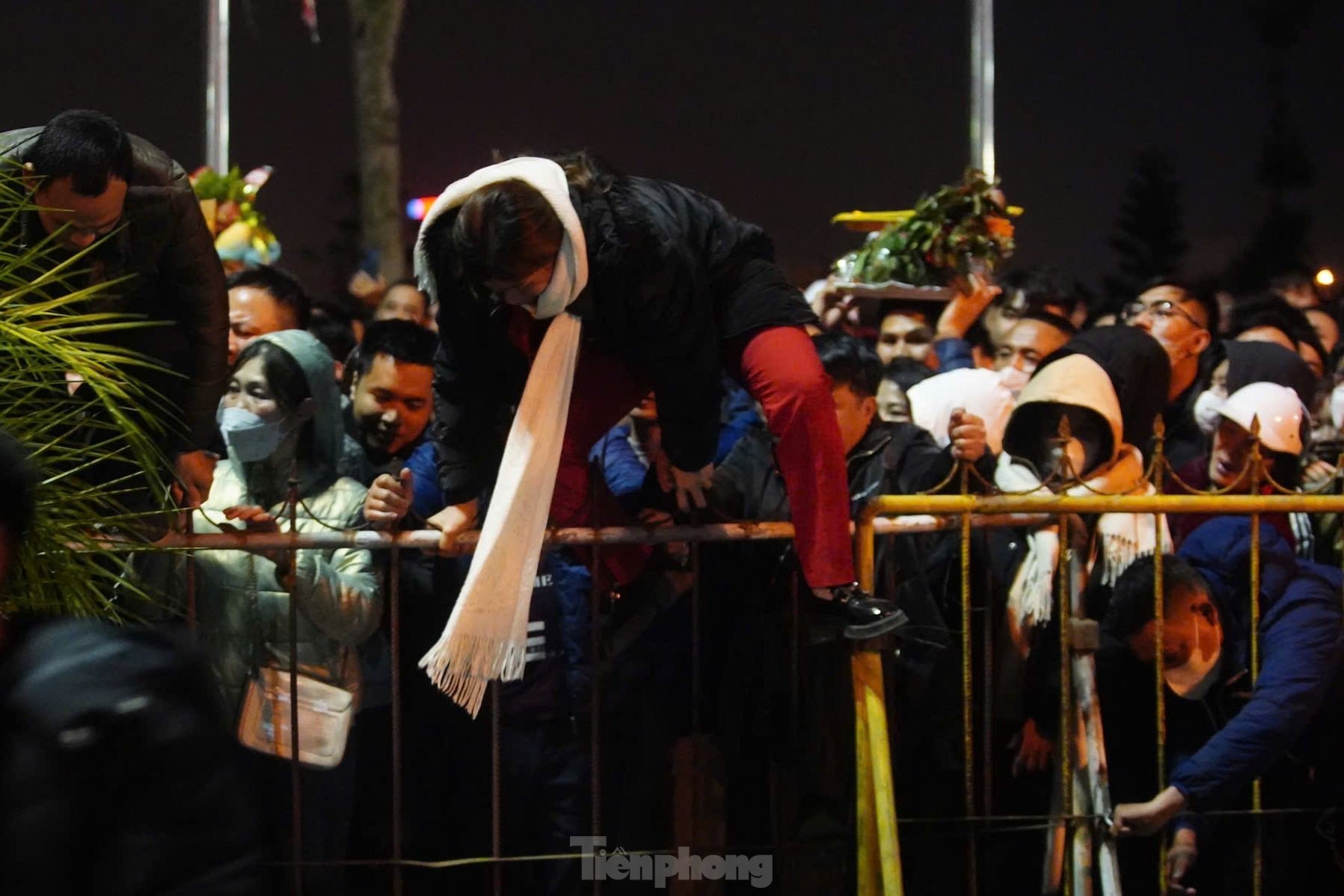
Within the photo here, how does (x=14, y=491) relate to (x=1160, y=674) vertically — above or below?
above

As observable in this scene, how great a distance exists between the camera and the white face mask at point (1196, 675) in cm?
432

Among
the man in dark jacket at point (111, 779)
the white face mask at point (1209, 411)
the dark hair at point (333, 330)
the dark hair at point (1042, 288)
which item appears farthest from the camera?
the dark hair at point (1042, 288)

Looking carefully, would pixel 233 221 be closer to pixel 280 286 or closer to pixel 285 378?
pixel 280 286

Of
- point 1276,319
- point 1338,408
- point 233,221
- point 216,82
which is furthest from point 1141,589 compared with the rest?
point 216,82

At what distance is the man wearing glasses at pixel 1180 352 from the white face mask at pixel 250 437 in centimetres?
278

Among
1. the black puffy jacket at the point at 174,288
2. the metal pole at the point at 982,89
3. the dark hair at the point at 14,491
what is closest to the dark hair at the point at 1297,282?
the metal pole at the point at 982,89

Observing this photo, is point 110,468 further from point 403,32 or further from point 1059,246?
point 1059,246

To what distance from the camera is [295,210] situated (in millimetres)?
11133

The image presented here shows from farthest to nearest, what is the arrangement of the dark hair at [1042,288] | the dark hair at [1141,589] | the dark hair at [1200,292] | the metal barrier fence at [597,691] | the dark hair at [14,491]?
the dark hair at [1042,288] → the dark hair at [1200,292] → the dark hair at [1141,589] → the metal barrier fence at [597,691] → the dark hair at [14,491]

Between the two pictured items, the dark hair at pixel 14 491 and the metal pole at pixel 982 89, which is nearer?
the dark hair at pixel 14 491

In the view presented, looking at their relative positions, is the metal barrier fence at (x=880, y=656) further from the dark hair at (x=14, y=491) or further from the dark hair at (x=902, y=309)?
the dark hair at (x=902, y=309)

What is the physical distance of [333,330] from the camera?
6.44m

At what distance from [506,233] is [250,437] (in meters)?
1.26

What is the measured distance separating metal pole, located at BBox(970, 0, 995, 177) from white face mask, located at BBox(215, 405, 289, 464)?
4324 mm
